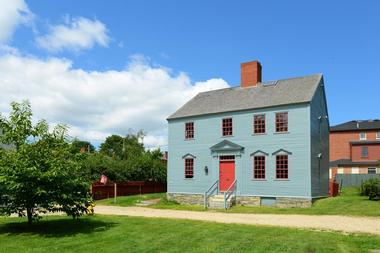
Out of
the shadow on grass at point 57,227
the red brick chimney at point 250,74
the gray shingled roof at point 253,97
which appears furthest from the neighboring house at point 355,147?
the shadow on grass at point 57,227

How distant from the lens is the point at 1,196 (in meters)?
15.4

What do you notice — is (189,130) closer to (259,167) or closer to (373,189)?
(259,167)

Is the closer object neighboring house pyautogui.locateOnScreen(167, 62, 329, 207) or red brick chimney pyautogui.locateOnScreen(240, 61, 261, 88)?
neighboring house pyautogui.locateOnScreen(167, 62, 329, 207)

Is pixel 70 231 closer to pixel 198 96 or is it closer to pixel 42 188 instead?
pixel 42 188

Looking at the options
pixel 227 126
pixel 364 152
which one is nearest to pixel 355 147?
pixel 364 152

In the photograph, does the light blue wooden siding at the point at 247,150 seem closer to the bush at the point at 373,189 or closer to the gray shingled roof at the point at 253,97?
the gray shingled roof at the point at 253,97

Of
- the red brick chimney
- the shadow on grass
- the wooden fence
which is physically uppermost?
the red brick chimney

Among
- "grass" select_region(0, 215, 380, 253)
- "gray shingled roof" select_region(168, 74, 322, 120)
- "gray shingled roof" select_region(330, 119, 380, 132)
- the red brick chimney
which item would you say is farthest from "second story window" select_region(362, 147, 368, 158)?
"grass" select_region(0, 215, 380, 253)

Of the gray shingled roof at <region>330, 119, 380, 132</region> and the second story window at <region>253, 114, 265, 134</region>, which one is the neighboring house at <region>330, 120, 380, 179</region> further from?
the second story window at <region>253, 114, 265, 134</region>

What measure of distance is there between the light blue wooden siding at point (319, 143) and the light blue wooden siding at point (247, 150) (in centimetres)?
80

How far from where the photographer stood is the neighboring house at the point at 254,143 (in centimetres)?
2509

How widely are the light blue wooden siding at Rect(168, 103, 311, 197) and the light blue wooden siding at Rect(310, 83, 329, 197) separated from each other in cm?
80

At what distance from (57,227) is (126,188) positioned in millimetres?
21097

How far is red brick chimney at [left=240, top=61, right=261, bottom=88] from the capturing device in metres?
30.1
